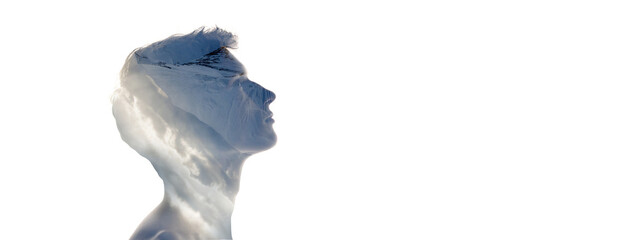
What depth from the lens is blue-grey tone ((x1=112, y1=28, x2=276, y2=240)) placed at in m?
2.78

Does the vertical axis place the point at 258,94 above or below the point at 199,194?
above

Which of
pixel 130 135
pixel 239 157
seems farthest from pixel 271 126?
pixel 130 135

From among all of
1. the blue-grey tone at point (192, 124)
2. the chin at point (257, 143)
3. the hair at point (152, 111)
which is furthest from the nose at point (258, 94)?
the hair at point (152, 111)

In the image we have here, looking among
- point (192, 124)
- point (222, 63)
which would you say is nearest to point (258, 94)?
point (222, 63)

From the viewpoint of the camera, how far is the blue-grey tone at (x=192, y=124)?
278 cm

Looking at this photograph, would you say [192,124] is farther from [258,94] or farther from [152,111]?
[258,94]

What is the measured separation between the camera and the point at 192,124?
2803 millimetres

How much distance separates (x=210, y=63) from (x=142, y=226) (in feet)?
2.27

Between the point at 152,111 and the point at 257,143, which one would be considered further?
the point at 257,143

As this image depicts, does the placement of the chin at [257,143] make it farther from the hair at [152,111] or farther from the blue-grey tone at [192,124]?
the hair at [152,111]

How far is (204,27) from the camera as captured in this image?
2938 mm

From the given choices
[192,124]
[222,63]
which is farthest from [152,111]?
[222,63]

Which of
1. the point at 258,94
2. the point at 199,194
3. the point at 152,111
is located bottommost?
the point at 199,194

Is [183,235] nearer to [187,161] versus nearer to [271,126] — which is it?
[187,161]
